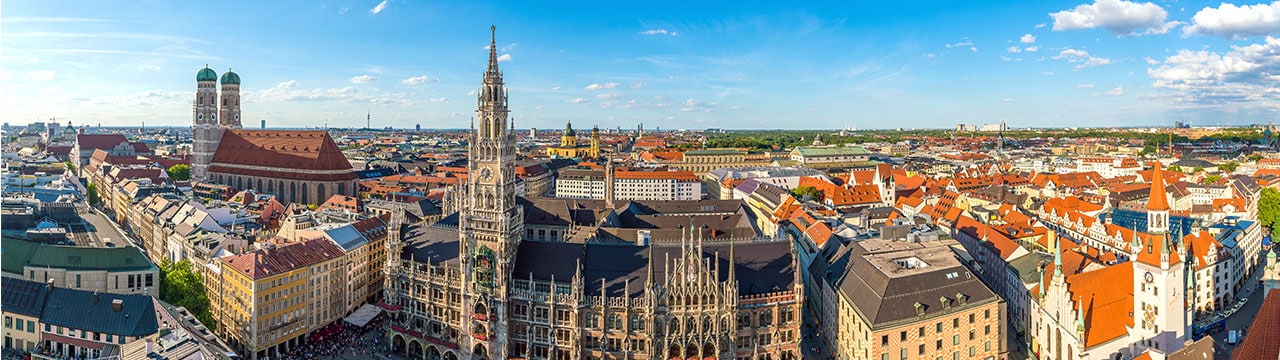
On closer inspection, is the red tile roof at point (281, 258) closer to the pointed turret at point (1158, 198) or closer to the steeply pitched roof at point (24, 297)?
the steeply pitched roof at point (24, 297)

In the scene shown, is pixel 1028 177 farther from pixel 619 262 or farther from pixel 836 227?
pixel 619 262

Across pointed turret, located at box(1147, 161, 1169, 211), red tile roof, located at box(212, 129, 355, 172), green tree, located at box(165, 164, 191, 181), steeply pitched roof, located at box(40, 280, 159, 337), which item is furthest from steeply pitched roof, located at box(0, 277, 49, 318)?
green tree, located at box(165, 164, 191, 181)

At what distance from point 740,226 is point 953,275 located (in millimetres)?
38066

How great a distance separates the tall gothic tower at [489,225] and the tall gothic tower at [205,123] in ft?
454

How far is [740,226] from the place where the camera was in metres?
101

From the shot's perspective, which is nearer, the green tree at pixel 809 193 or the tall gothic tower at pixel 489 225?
the tall gothic tower at pixel 489 225

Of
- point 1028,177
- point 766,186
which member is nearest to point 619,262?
point 766,186

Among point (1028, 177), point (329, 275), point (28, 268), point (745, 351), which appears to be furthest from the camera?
point (1028, 177)

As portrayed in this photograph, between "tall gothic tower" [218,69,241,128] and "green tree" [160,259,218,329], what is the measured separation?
125400mm

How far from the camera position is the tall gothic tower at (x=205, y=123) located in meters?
178

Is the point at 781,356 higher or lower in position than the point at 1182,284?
lower

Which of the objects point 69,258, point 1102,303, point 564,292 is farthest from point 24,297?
point 1102,303

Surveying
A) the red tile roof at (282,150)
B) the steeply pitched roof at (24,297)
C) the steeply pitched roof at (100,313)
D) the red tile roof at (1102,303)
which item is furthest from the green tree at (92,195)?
the red tile roof at (1102,303)

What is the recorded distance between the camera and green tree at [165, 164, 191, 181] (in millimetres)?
184375
